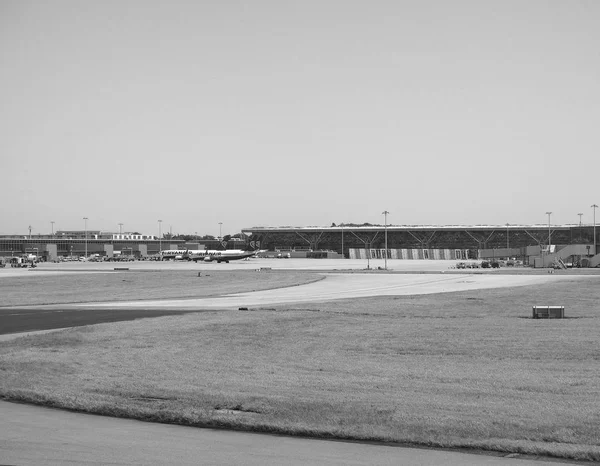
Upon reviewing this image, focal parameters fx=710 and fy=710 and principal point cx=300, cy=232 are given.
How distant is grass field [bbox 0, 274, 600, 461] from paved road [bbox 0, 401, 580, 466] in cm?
62

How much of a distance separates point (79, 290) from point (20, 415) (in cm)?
6229

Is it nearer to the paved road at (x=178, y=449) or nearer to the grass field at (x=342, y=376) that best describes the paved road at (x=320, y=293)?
the grass field at (x=342, y=376)

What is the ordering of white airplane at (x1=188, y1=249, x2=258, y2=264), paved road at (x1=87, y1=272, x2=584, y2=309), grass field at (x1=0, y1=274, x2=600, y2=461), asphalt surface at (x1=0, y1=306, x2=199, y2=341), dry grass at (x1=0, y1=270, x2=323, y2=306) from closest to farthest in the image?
grass field at (x1=0, y1=274, x2=600, y2=461), asphalt surface at (x1=0, y1=306, x2=199, y2=341), paved road at (x1=87, y1=272, x2=584, y2=309), dry grass at (x1=0, y1=270, x2=323, y2=306), white airplane at (x1=188, y1=249, x2=258, y2=264)

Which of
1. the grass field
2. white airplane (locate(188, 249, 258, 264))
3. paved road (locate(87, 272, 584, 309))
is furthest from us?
white airplane (locate(188, 249, 258, 264))

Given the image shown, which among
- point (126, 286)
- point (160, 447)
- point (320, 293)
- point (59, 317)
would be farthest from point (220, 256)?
point (160, 447)

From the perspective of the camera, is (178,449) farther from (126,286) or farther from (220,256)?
(220,256)

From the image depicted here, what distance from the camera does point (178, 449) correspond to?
1291 cm

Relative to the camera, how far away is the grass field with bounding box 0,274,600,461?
1434 centimetres

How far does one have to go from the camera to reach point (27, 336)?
32156 millimetres

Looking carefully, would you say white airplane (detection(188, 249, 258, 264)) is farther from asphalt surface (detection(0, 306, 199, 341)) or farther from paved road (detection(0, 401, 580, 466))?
paved road (detection(0, 401, 580, 466))

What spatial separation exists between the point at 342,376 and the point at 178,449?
29.9 feet

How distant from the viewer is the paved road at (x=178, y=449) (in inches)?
473

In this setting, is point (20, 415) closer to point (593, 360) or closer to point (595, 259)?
point (593, 360)

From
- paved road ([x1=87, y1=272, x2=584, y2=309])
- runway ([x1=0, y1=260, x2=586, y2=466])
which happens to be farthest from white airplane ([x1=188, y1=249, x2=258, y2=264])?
runway ([x1=0, y1=260, x2=586, y2=466])
